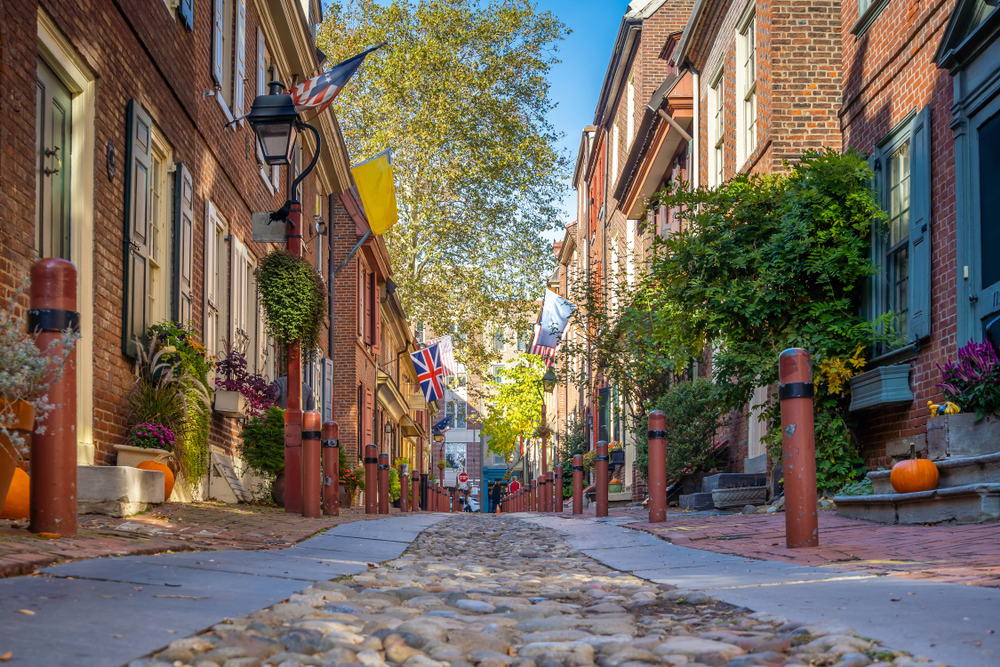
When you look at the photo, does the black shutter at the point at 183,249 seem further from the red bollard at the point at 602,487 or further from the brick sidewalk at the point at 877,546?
the red bollard at the point at 602,487

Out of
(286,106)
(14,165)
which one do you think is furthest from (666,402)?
(14,165)

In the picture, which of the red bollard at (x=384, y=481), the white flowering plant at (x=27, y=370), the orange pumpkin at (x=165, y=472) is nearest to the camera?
the white flowering plant at (x=27, y=370)

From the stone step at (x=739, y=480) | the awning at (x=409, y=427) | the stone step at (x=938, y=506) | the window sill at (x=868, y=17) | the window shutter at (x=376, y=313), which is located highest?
the window sill at (x=868, y=17)

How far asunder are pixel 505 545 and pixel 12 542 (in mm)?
5320

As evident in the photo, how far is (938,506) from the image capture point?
675 centimetres

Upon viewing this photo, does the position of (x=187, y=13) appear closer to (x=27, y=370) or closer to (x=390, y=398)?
(x=27, y=370)

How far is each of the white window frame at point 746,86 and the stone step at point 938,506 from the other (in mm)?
7369

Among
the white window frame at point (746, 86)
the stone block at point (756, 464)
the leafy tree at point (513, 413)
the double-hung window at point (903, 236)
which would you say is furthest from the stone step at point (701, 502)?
the leafy tree at point (513, 413)

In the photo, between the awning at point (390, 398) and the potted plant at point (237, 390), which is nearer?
the potted plant at point (237, 390)

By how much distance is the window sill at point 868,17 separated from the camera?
33.2 ft

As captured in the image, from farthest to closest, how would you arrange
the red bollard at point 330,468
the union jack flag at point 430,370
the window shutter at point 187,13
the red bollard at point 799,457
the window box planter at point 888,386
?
the union jack flag at point 430,370
the red bollard at point 330,468
the window shutter at point 187,13
the window box planter at point 888,386
the red bollard at point 799,457

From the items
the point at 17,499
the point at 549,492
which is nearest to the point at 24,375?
the point at 17,499

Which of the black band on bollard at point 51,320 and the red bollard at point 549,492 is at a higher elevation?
the black band on bollard at point 51,320

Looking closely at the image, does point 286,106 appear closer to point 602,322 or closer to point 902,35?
point 902,35
